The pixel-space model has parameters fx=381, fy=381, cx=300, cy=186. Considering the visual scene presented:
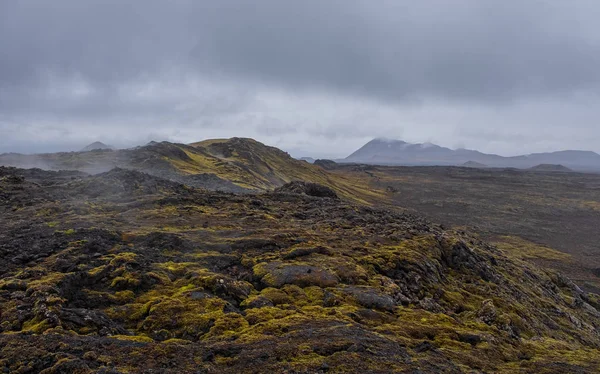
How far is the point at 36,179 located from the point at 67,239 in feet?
85.3

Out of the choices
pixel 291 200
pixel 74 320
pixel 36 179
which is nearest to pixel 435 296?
pixel 74 320

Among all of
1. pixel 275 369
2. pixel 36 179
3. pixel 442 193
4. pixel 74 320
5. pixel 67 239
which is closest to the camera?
pixel 275 369

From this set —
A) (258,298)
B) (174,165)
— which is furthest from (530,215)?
(258,298)

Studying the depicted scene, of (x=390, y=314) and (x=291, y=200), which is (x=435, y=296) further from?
(x=291, y=200)

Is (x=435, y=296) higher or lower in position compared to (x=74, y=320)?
lower

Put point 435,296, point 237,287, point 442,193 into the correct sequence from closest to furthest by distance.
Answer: point 237,287 → point 435,296 → point 442,193

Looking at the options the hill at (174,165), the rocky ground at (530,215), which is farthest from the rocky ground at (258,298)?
the hill at (174,165)

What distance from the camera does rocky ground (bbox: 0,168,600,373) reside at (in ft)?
35.0

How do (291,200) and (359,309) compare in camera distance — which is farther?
(291,200)

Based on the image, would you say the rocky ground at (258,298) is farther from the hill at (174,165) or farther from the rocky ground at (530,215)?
the hill at (174,165)

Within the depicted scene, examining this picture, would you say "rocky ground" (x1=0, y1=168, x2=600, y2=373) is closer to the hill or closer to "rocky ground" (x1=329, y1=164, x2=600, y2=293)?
"rocky ground" (x1=329, y1=164, x2=600, y2=293)

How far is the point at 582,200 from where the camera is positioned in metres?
115

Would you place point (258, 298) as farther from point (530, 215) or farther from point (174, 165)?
point (530, 215)

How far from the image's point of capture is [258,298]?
48.1ft
